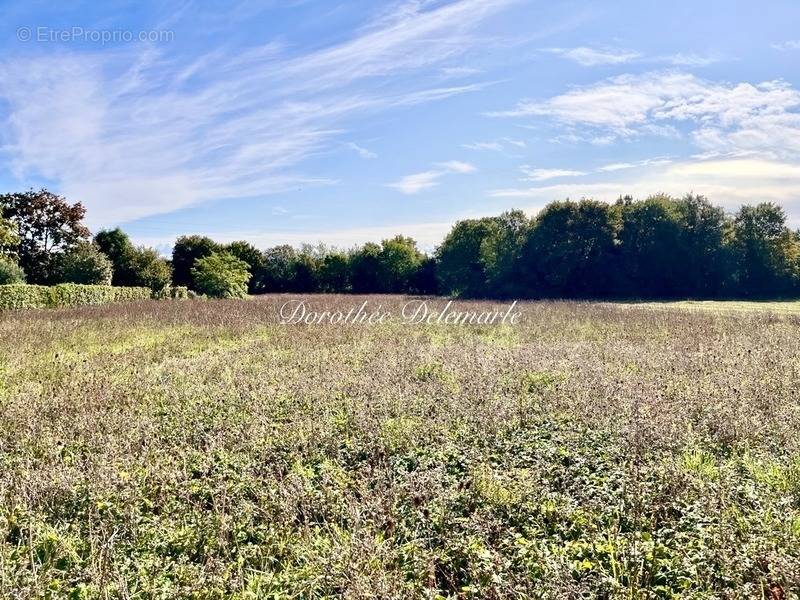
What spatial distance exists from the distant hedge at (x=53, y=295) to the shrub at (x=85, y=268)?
6.34 metres

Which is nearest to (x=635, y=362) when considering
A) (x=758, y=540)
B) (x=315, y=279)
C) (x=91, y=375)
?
(x=758, y=540)

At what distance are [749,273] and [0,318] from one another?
42241 mm

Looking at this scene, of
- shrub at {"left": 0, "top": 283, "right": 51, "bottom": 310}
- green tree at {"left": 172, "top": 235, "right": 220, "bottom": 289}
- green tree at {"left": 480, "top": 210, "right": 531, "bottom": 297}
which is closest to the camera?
shrub at {"left": 0, "top": 283, "right": 51, "bottom": 310}

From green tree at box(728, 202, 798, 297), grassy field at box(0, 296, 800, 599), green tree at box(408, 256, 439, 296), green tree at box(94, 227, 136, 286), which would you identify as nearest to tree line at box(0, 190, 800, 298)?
green tree at box(728, 202, 798, 297)

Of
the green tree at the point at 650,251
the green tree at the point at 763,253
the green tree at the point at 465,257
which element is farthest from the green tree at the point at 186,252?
the green tree at the point at 763,253

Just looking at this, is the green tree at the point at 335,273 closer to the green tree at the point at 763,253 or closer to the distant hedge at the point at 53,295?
the distant hedge at the point at 53,295

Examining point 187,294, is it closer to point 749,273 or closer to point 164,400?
point 164,400

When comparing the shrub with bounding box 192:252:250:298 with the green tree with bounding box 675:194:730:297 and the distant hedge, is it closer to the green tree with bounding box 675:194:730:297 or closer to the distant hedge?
the distant hedge

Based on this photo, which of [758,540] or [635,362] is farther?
[635,362]

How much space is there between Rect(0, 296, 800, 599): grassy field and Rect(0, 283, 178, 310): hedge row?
14.7 m

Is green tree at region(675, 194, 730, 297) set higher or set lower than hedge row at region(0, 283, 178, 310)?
higher

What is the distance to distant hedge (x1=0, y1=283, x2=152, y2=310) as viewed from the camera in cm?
1989

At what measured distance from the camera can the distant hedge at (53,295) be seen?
19.9 m

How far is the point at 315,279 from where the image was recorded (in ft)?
166
